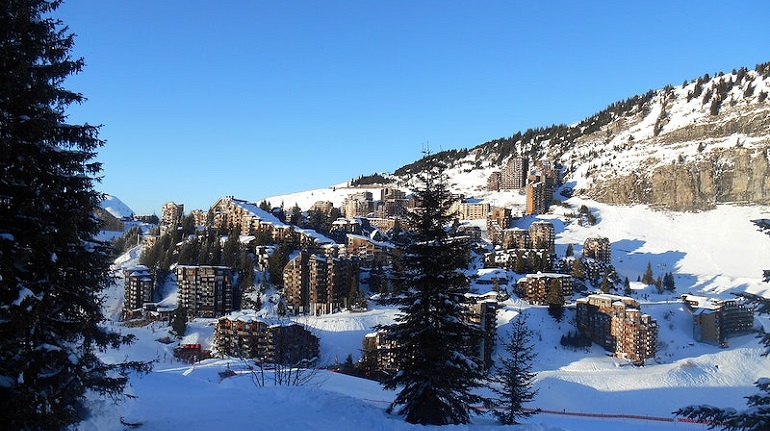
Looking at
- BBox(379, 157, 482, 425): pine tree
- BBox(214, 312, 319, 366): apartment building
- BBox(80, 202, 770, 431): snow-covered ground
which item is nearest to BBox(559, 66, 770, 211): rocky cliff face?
BBox(80, 202, 770, 431): snow-covered ground

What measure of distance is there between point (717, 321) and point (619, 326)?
51.9 feet

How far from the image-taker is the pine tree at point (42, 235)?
6320 millimetres

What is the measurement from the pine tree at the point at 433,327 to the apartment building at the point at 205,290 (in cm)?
6077

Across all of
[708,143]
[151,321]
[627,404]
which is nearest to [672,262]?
[708,143]

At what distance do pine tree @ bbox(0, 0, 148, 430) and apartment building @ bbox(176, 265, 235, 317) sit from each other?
64.3m

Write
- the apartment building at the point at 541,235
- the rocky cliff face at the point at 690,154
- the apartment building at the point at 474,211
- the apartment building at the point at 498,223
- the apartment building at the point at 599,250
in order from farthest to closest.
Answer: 1. the apartment building at the point at 474,211
2. the rocky cliff face at the point at 690,154
3. the apartment building at the point at 498,223
4. the apartment building at the point at 541,235
5. the apartment building at the point at 599,250

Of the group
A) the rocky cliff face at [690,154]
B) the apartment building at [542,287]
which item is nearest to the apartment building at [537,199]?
the rocky cliff face at [690,154]

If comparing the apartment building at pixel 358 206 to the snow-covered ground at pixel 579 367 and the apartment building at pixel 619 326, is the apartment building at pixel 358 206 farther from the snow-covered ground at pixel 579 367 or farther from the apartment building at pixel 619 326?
the apartment building at pixel 619 326

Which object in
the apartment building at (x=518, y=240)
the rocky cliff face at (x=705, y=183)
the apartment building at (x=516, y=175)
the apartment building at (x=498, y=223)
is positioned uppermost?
the apartment building at (x=516, y=175)

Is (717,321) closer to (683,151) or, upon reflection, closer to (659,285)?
(659,285)

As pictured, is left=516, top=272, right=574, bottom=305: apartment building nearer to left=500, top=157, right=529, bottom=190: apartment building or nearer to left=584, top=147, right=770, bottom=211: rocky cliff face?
left=584, top=147, right=770, bottom=211: rocky cliff face

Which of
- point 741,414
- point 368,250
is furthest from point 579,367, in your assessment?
point 741,414

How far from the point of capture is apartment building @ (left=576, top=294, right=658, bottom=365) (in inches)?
2128

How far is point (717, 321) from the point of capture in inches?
2416
